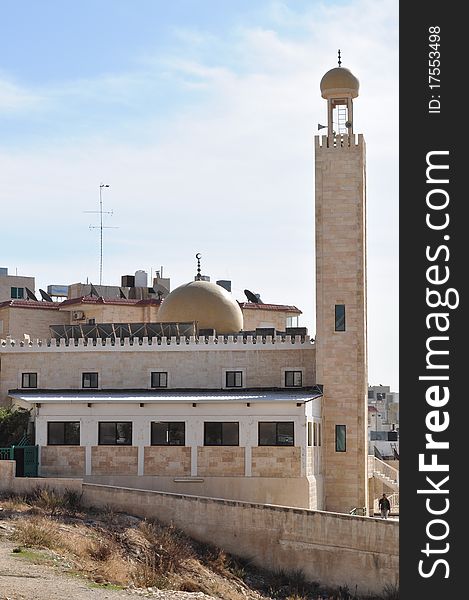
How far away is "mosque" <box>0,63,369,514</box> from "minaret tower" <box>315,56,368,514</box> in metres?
0.05

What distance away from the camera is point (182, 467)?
4441cm

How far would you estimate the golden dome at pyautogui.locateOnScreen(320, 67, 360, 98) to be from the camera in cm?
5094

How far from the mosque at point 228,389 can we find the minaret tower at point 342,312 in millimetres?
50

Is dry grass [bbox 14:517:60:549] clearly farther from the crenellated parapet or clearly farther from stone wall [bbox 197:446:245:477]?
the crenellated parapet

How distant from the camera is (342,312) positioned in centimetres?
4844

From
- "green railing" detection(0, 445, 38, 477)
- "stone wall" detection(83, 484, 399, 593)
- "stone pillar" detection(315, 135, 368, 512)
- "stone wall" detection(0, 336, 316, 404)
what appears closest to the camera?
"stone wall" detection(83, 484, 399, 593)

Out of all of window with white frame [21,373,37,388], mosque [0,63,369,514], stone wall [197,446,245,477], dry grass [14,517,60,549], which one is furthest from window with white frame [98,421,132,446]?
dry grass [14,517,60,549]

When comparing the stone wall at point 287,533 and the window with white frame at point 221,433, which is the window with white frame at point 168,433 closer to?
the window with white frame at point 221,433

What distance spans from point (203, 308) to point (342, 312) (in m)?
8.29

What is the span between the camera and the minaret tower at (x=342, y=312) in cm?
4750

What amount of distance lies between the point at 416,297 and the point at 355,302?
29053 mm

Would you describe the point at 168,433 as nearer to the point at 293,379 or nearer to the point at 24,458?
the point at 24,458

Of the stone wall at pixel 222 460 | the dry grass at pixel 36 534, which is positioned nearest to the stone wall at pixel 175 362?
the stone wall at pixel 222 460

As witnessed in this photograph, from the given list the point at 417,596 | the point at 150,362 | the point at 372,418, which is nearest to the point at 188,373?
the point at 150,362
